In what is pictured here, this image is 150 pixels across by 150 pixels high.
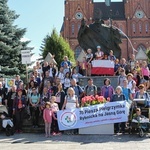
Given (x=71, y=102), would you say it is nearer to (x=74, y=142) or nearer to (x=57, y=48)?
(x=74, y=142)

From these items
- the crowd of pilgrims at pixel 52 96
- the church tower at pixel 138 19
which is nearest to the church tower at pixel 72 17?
the church tower at pixel 138 19

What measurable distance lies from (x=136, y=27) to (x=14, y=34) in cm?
4225

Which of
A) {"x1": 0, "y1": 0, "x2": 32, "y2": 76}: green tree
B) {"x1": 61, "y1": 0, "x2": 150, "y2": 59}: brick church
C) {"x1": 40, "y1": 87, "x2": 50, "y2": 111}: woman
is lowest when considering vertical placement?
{"x1": 40, "y1": 87, "x2": 50, "y2": 111}: woman

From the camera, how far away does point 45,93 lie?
10805 mm

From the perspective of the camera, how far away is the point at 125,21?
62312mm

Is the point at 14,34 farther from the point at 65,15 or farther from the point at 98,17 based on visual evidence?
the point at 65,15

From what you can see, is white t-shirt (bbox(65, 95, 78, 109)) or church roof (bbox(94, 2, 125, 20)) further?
church roof (bbox(94, 2, 125, 20))

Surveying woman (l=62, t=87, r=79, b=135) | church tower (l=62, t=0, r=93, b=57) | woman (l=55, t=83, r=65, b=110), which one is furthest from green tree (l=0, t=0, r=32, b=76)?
church tower (l=62, t=0, r=93, b=57)

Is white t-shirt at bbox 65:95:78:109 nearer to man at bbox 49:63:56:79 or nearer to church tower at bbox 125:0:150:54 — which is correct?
man at bbox 49:63:56:79

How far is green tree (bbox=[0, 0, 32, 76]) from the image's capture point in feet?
73.5

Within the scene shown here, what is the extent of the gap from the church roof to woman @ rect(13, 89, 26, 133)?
5340 centimetres

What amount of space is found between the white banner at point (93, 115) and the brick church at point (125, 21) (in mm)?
49932

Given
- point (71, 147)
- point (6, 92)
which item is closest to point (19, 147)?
point (71, 147)

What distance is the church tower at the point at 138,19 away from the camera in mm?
61438
